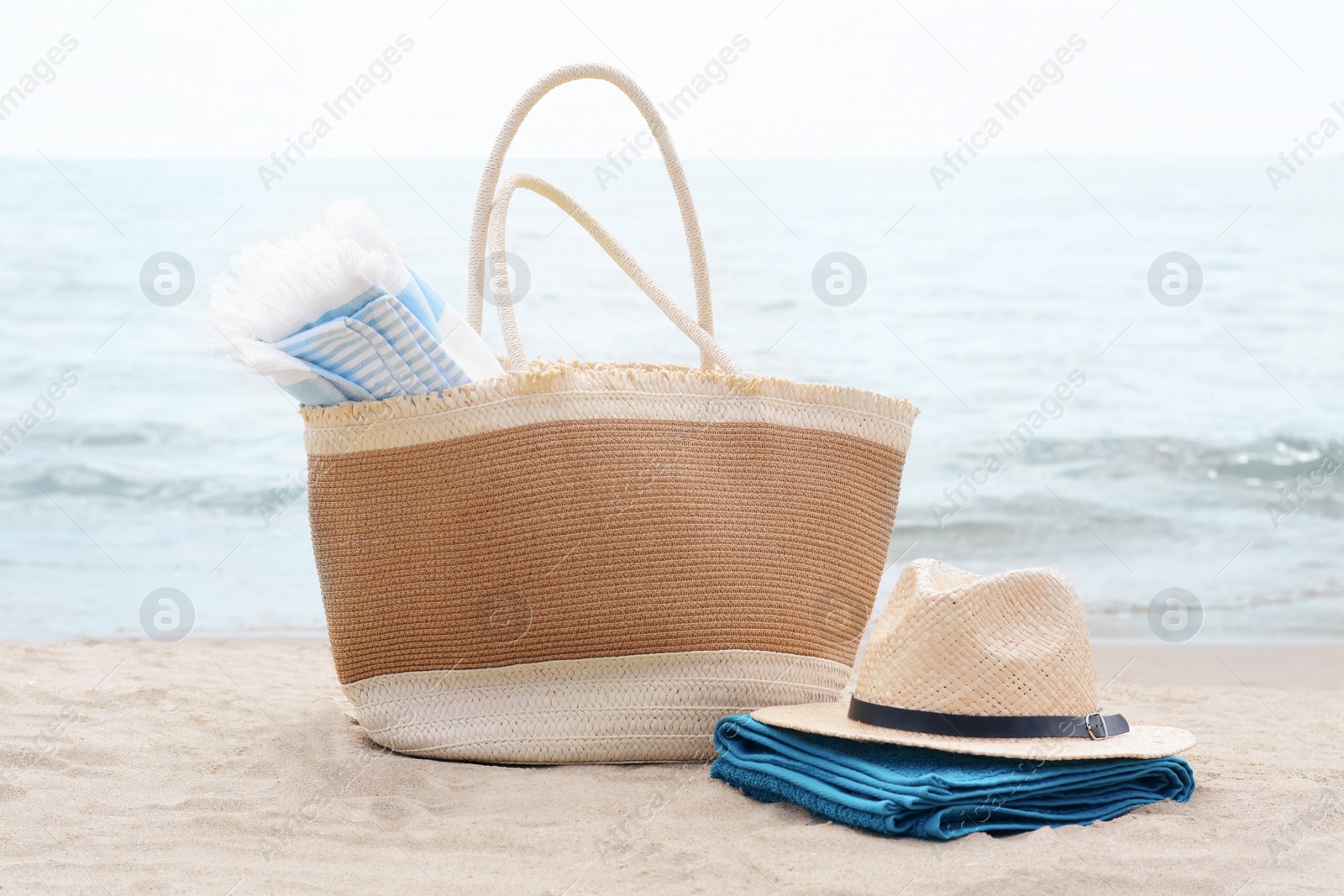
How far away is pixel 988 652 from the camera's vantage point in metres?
1.33

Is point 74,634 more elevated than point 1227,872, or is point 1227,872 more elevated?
point 1227,872

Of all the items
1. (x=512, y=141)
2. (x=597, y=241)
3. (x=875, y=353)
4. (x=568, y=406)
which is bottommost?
(x=568, y=406)

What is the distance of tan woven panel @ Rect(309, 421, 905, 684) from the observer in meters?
1.54

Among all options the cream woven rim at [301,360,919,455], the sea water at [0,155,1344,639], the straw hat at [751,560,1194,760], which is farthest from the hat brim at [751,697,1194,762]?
the sea water at [0,155,1344,639]

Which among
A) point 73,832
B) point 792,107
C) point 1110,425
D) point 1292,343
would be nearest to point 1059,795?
point 73,832

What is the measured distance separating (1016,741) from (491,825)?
69cm

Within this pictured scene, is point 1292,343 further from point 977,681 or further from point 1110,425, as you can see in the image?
point 977,681

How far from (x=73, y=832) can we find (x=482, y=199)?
109 centimetres

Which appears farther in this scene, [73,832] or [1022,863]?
[73,832]

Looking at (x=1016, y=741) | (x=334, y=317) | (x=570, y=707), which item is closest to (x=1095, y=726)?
(x=1016, y=741)

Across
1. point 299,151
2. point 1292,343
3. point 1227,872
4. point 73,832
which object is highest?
point 1292,343

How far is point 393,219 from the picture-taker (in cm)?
988

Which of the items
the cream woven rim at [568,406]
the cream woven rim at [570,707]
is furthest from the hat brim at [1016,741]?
the cream woven rim at [568,406]

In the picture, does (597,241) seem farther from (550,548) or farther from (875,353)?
(875,353)
